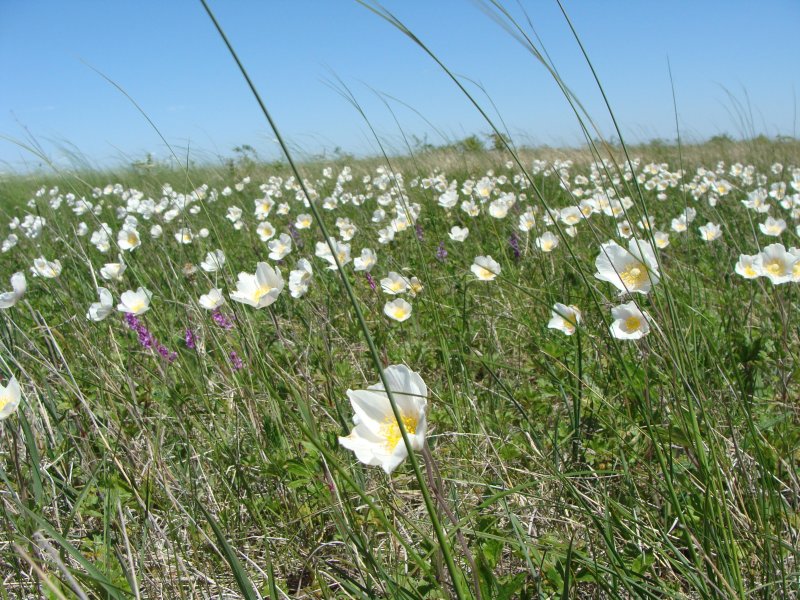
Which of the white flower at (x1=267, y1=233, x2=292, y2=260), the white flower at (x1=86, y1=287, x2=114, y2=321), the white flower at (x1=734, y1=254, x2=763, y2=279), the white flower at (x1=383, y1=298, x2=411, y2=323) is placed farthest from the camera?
the white flower at (x1=267, y1=233, x2=292, y2=260)

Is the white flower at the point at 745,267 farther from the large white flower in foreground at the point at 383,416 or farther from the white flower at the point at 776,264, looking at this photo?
the large white flower in foreground at the point at 383,416

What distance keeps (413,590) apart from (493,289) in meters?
2.43

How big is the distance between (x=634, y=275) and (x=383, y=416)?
990 millimetres

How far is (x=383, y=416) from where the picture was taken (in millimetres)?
1225

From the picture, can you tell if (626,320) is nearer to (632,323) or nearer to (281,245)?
(632,323)

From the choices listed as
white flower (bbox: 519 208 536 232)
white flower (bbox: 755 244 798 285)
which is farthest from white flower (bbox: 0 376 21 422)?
white flower (bbox: 519 208 536 232)

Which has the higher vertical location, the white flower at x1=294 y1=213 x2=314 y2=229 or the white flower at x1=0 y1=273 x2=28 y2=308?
the white flower at x1=294 y1=213 x2=314 y2=229

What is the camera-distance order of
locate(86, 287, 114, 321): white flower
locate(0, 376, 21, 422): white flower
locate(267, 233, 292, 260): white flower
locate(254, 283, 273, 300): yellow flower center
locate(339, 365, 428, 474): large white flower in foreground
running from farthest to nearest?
locate(267, 233, 292, 260): white flower
locate(86, 287, 114, 321): white flower
locate(254, 283, 273, 300): yellow flower center
locate(0, 376, 21, 422): white flower
locate(339, 365, 428, 474): large white flower in foreground

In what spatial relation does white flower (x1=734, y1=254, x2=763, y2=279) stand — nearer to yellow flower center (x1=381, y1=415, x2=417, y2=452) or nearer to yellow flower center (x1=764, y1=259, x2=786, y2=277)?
yellow flower center (x1=764, y1=259, x2=786, y2=277)

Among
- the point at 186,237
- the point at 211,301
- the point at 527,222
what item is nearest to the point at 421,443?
the point at 211,301

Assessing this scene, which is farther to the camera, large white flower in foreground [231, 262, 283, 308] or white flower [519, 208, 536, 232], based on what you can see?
white flower [519, 208, 536, 232]

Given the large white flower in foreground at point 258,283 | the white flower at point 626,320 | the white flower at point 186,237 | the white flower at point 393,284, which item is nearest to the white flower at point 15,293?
the large white flower in foreground at point 258,283

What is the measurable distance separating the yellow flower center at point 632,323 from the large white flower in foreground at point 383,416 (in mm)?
943

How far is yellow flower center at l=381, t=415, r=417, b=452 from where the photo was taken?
1174mm
